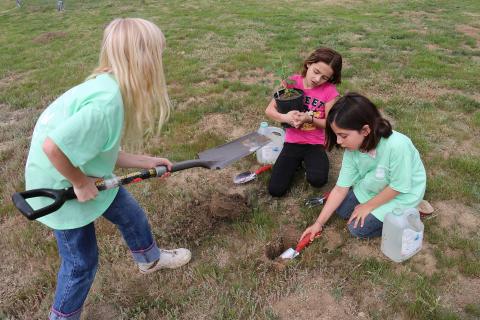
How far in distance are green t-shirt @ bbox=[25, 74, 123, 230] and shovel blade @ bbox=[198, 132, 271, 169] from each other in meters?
1.36

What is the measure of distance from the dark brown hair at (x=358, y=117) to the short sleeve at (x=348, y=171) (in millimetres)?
283

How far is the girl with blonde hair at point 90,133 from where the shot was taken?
5.94 feet

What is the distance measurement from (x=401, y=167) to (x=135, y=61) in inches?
80.3

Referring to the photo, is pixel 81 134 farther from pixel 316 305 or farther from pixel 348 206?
pixel 348 206

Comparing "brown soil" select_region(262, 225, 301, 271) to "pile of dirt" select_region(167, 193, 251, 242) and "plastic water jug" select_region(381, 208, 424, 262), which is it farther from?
"plastic water jug" select_region(381, 208, 424, 262)

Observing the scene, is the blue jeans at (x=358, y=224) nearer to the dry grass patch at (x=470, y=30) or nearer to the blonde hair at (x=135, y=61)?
the blonde hair at (x=135, y=61)

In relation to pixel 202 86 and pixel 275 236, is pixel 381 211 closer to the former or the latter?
pixel 275 236

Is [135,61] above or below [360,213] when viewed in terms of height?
above

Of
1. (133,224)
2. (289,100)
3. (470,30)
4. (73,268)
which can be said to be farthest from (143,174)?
(470,30)

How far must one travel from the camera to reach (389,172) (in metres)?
3.01

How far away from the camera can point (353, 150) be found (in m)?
3.07

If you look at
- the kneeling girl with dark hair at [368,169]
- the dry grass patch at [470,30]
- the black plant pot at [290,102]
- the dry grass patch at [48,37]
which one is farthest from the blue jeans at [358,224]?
the dry grass patch at [48,37]

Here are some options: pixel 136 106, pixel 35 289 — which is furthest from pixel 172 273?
pixel 136 106

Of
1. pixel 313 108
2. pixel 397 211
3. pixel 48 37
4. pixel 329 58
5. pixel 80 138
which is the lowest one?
pixel 48 37
